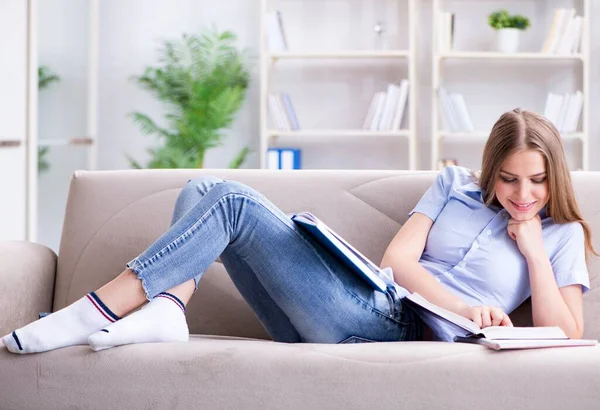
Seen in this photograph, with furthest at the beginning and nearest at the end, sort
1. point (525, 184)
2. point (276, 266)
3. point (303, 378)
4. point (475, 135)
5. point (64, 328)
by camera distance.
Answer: point (475, 135)
point (525, 184)
point (276, 266)
point (64, 328)
point (303, 378)

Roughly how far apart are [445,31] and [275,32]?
0.99 meters

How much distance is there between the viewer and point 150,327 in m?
1.68

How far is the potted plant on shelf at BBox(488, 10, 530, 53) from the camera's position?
16.5ft

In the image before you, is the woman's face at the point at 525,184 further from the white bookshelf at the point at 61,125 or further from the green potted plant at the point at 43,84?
the green potted plant at the point at 43,84

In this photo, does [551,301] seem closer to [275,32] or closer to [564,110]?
[564,110]

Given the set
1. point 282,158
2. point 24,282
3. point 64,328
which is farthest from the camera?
point 282,158

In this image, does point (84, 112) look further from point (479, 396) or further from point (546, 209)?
point (479, 396)

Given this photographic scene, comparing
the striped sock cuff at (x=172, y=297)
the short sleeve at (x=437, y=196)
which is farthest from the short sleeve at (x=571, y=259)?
the striped sock cuff at (x=172, y=297)

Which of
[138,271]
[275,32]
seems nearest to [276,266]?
[138,271]

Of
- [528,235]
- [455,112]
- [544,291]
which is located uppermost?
[455,112]

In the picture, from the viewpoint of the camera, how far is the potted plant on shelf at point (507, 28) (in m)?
5.03

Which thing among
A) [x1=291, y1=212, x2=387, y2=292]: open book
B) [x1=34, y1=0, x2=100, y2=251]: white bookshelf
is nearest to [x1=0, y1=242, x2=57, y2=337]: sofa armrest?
[x1=291, y1=212, x2=387, y2=292]: open book

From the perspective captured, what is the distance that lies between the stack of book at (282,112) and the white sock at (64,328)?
349cm

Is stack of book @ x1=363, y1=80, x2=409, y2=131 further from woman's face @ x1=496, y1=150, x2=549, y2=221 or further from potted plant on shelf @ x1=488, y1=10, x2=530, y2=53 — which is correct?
woman's face @ x1=496, y1=150, x2=549, y2=221
